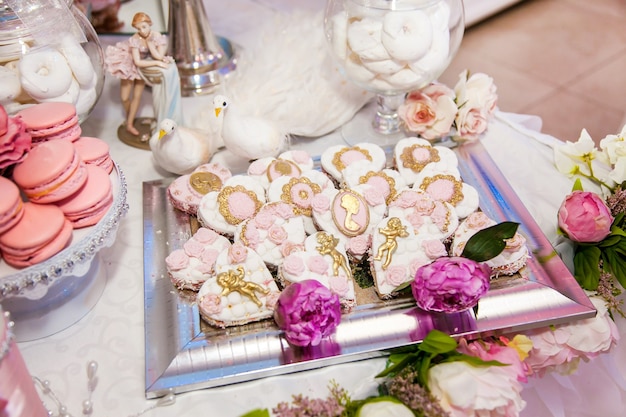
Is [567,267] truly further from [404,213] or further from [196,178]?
[196,178]

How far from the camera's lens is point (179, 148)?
0.97 m

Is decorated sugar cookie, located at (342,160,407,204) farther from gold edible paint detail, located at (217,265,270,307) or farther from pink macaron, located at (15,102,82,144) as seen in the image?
pink macaron, located at (15,102,82,144)

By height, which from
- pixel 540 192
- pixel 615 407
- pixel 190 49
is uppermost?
pixel 190 49

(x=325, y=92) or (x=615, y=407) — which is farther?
(x=325, y=92)

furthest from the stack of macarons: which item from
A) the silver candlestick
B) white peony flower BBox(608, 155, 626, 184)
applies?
white peony flower BBox(608, 155, 626, 184)

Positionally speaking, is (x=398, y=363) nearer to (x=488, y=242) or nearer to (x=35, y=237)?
(x=488, y=242)

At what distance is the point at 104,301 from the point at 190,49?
2.01 feet

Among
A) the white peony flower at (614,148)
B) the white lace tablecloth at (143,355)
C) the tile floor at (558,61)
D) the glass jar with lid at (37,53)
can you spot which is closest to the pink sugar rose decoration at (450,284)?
the white lace tablecloth at (143,355)

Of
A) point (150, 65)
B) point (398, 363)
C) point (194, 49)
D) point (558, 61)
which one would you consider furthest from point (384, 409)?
point (558, 61)

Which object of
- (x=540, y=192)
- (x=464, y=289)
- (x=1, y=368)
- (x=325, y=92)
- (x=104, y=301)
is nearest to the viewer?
(x=1, y=368)

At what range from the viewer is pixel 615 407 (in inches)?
33.8

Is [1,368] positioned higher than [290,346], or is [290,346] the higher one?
[1,368]

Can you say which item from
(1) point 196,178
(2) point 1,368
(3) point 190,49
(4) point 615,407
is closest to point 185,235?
(1) point 196,178

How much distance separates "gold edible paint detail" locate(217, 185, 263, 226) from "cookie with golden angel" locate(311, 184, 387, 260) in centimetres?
8
